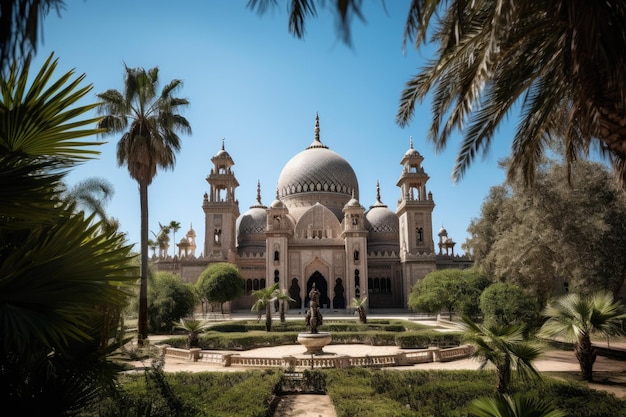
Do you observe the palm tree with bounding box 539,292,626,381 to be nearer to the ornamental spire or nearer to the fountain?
the fountain

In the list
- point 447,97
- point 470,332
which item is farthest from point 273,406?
point 447,97

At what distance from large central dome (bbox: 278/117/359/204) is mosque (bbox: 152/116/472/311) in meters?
0.12

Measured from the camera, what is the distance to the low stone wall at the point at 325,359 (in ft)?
48.0

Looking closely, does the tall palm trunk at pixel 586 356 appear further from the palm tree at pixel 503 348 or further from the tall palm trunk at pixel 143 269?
the tall palm trunk at pixel 143 269

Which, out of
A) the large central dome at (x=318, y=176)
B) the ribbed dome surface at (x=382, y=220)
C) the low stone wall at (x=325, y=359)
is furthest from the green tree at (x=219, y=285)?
the ribbed dome surface at (x=382, y=220)

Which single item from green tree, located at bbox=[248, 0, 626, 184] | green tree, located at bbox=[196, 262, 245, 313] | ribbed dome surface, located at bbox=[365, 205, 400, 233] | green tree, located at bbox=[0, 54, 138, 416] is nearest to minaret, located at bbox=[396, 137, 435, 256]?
ribbed dome surface, located at bbox=[365, 205, 400, 233]

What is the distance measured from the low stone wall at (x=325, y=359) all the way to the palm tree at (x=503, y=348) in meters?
6.30

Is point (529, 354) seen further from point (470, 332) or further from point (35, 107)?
point (35, 107)

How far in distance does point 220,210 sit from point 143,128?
28.4 m

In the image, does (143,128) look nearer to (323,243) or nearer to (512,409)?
(512,409)

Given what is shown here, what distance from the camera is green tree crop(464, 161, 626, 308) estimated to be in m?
19.0

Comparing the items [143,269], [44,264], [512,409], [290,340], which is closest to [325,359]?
[290,340]

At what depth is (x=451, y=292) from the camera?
100 ft

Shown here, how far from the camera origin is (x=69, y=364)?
5230 millimetres
